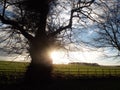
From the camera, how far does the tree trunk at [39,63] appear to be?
22.8m

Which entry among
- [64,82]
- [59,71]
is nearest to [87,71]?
[59,71]

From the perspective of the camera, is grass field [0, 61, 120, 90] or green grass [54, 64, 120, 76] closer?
grass field [0, 61, 120, 90]

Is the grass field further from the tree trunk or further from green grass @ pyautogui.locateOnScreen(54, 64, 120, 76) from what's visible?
green grass @ pyautogui.locateOnScreen(54, 64, 120, 76)

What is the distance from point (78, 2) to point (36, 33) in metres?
5.23

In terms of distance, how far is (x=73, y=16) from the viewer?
2452cm

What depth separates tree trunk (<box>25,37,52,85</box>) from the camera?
22750 mm

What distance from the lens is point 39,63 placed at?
22953mm

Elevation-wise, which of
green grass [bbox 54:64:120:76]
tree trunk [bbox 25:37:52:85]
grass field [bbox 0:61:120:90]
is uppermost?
tree trunk [bbox 25:37:52:85]

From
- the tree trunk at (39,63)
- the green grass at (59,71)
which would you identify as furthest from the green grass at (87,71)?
the tree trunk at (39,63)

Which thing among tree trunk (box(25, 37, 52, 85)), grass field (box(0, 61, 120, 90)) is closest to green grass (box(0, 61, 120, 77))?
grass field (box(0, 61, 120, 90))

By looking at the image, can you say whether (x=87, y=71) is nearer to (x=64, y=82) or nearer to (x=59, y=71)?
(x=59, y=71)

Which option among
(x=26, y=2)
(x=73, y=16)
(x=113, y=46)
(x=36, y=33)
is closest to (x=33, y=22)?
(x=36, y=33)

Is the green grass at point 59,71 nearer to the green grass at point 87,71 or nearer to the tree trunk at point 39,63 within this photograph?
the green grass at point 87,71

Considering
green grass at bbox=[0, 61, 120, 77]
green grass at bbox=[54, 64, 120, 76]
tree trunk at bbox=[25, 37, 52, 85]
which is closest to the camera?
tree trunk at bbox=[25, 37, 52, 85]
